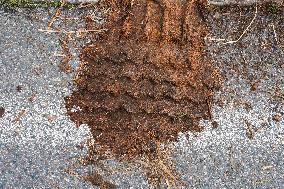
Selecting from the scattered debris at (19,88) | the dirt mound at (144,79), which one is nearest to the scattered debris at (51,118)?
the dirt mound at (144,79)

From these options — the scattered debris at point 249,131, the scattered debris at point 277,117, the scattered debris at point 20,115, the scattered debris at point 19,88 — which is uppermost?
the scattered debris at point 277,117

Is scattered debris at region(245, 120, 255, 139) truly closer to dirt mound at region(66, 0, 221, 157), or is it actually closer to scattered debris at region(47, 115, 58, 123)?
dirt mound at region(66, 0, 221, 157)

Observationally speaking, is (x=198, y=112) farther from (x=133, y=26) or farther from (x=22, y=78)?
(x=22, y=78)

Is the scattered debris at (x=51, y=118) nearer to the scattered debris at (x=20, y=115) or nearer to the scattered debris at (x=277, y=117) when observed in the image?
the scattered debris at (x=20, y=115)

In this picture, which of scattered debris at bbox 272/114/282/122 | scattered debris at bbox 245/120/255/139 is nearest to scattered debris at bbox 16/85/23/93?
scattered debris at bbox 245/120/255/139

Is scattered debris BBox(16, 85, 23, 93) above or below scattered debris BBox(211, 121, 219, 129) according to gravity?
above

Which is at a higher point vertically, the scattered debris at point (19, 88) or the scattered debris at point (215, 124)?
the scattered debris at point (19, 88)

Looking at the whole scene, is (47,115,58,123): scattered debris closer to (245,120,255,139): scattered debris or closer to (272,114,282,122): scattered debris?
(245,120,255,139): scattered debris

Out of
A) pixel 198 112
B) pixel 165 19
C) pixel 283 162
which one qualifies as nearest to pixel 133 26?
pixel 165 19

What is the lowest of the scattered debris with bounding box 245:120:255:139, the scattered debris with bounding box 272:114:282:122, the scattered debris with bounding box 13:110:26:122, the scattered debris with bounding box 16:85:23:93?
the scattered debris with bounding box 13:110:26:122
